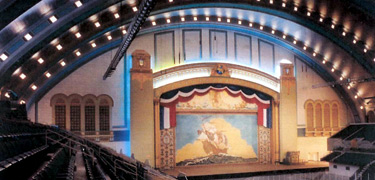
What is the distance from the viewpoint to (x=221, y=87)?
57.1ft

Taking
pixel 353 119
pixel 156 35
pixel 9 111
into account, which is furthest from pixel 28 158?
pixel 353 119

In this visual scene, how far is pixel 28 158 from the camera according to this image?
11.9 feet

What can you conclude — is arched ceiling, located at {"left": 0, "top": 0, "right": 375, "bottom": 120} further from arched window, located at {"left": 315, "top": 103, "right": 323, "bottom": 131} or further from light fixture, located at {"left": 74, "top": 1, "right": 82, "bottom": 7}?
arched window, located at {"left": 315, "top": 103, "right": 323, "bottom": 131}

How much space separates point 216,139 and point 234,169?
1933mm

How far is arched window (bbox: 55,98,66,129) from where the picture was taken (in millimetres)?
15086

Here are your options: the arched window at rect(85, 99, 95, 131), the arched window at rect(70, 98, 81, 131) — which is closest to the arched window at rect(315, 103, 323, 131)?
the arched window at rect(85, 99, 95, 131)

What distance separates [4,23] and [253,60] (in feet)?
44.6

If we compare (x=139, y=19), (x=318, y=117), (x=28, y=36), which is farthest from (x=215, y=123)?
(x=28, y=36)

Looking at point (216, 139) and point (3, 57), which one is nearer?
point (3, 57)

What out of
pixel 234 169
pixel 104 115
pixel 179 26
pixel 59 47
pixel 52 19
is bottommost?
pixel 234 169

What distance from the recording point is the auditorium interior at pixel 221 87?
14250mm

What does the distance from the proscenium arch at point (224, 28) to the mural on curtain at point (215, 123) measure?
3.27 m

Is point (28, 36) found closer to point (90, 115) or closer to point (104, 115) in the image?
point (90, 115)

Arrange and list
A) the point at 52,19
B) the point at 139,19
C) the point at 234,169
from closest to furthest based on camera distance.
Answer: the point at 139,19 < the point at 52,19 < the point at 234,169
